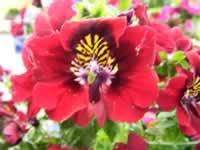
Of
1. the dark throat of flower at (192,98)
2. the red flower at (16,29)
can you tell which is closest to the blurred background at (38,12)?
the red flower at (16,29)

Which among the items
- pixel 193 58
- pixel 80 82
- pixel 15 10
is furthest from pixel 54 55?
pixel 15 10

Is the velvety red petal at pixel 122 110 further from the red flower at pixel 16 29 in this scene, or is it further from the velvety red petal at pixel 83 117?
the red flower at pixel 16 29

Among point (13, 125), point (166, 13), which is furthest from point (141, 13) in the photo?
point (166, 13)

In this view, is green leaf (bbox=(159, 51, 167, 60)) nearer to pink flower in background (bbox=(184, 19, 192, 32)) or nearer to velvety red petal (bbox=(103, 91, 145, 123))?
velvety red petal (bbox=(103, 91, 145, 123))

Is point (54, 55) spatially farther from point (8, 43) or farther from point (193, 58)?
point (8, 43)

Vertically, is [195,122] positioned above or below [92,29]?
below

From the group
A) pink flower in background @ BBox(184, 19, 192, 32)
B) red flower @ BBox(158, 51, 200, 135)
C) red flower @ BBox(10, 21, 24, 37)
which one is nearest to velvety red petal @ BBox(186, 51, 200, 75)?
red flower @ BBox(158, 51, 200, 135)

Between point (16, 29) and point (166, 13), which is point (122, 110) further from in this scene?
point (166, 13)
